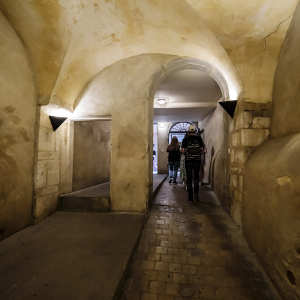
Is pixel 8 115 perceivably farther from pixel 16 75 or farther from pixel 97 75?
pixel 97 75

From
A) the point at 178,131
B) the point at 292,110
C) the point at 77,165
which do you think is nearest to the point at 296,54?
the point at 292,110

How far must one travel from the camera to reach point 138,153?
3.38 metres

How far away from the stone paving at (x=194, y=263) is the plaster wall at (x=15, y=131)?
2014 mm

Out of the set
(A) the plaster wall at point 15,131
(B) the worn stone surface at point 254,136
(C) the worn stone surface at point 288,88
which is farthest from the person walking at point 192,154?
Result: (A) the plaster wall at point 15,131

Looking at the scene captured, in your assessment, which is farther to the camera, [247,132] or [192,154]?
[192,154]

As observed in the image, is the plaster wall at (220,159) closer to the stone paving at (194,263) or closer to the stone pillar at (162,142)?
the stone paving at (194,263)

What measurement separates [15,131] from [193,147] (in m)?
3.30

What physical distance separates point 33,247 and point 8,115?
1904mm

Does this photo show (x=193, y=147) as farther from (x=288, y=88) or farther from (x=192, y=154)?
(x=288, y=88)

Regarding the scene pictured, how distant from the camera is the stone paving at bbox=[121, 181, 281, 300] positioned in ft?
5.32

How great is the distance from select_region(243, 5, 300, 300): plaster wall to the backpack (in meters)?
1.33

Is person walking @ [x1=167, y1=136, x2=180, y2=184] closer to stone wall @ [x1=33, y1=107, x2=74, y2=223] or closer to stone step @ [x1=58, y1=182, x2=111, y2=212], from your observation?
stone step @ [x1=58, y1=182, x2=111, y2=212]

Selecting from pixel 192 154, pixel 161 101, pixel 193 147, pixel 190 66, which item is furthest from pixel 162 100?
pixel 192 154

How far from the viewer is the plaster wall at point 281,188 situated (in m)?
1.37
